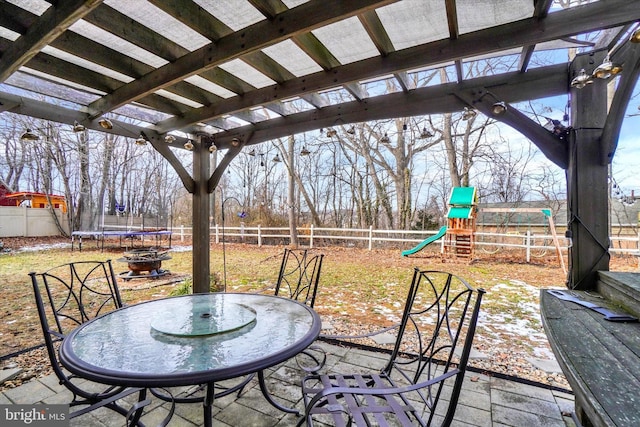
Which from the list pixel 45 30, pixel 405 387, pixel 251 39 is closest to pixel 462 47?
pixel 251 39

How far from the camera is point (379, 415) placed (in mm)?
1207

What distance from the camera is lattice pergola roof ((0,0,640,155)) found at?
65.4 inches

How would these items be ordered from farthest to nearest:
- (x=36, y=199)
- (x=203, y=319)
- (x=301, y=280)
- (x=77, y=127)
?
(x=36, y=199) → (x=301, y=280) → (x=77, y=127) → (x=203, y=319)

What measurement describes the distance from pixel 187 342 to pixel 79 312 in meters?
3.13

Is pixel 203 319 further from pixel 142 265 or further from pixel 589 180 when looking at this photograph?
pixel 142 265

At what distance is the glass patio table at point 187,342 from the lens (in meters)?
1.11

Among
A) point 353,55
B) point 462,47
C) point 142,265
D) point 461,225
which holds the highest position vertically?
point 353,55

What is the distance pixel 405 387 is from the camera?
3.56 ft

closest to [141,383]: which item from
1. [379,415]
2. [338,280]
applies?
[379,415]

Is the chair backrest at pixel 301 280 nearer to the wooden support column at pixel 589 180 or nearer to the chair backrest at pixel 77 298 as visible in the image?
the chair backrest at pixel 77 298

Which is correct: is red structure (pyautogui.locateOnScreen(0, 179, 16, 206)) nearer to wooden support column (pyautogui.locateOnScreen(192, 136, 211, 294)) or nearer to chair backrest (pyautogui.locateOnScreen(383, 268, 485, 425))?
wooden support column (pyautogui.locateOnScreen(192, 136, 211, 294))

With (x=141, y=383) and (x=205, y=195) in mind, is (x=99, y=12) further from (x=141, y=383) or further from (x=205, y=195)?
(x=205, y=195)

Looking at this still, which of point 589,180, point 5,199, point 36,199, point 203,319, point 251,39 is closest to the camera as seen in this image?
point 203,319

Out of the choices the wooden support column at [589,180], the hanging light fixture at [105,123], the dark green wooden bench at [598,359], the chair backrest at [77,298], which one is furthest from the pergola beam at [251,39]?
the dark green wooden bench at [598,359]
